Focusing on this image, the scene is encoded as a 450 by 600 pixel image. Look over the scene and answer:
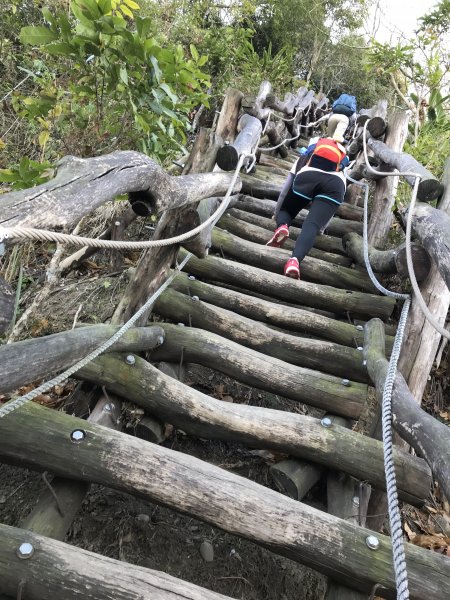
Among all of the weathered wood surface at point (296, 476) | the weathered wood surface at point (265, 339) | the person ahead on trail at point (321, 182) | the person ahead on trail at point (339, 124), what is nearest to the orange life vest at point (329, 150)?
the person ahead on trail at point (321, 182)

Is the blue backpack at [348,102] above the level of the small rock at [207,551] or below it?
above

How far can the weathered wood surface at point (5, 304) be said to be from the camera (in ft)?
3.02

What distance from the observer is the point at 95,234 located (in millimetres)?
3883

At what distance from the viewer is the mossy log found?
6.43ft

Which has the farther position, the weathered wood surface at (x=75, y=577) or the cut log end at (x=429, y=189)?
the cut log end at (x=429, y=189)

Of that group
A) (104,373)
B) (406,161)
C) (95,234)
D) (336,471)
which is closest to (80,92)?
(95,234)

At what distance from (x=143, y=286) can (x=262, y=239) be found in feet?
5.83

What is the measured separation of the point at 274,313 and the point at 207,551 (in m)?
1.52

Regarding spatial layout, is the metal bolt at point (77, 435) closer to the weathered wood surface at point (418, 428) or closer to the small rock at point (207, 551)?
the small rock at point (207, 551)

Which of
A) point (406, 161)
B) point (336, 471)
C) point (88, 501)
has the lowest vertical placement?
point (88, 501)

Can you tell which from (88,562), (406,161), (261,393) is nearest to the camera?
(88,562)

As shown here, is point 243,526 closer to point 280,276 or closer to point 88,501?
point 88,501

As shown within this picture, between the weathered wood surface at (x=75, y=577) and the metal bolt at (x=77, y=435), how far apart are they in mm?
362

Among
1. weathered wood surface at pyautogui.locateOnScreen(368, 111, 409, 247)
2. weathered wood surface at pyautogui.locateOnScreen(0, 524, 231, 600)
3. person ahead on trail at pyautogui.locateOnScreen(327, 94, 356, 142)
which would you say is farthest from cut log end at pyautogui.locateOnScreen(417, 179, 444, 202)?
weathered wood surface at pyautogui.locateOnScreen(0, 524, 231, 600)
